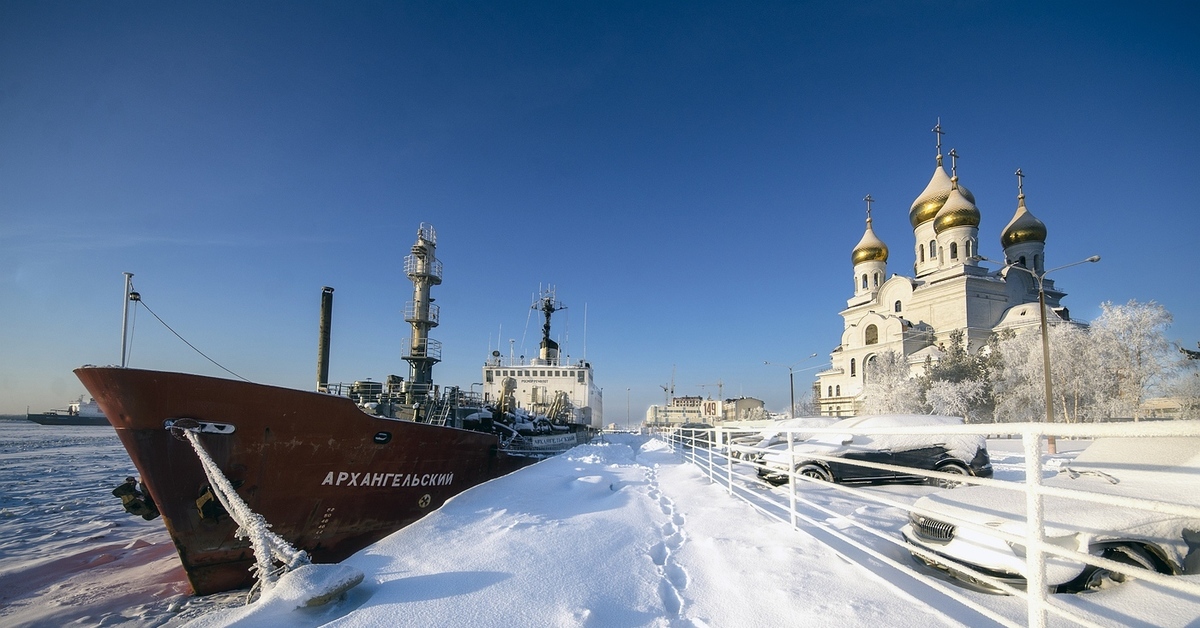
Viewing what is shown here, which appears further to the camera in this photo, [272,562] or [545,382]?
[545,382]

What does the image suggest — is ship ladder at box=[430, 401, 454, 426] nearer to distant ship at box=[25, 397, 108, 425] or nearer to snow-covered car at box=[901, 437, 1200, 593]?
snow-covered car at box=[901, 437, 1200, 593]

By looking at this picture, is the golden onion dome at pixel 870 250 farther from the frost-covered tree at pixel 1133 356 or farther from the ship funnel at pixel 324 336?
the ship funnel at pixel 324 336

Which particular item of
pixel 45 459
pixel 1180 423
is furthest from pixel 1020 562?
pixel 45 459

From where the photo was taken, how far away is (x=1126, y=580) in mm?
2801

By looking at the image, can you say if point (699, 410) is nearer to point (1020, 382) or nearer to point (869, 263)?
point (869, 263)

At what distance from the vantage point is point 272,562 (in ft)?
17.1

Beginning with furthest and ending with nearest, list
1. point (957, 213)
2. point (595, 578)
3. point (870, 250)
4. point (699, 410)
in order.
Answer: point (699, 410), point (870, 250), point (957, 213), point (595, 578)

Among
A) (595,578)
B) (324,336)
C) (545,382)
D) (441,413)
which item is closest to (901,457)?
(595,578)

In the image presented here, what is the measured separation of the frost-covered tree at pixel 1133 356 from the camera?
26859 mm

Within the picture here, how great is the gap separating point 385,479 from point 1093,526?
929 centimetres

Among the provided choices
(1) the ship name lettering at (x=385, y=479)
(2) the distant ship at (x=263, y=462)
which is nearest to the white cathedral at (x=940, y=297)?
(1) the ship name lettering at (x=385, y=479)

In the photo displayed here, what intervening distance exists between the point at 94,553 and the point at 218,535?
5.11 meters

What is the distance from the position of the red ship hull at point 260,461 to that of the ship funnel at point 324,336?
581 cm

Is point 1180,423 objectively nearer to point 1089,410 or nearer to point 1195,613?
point 1195,613
